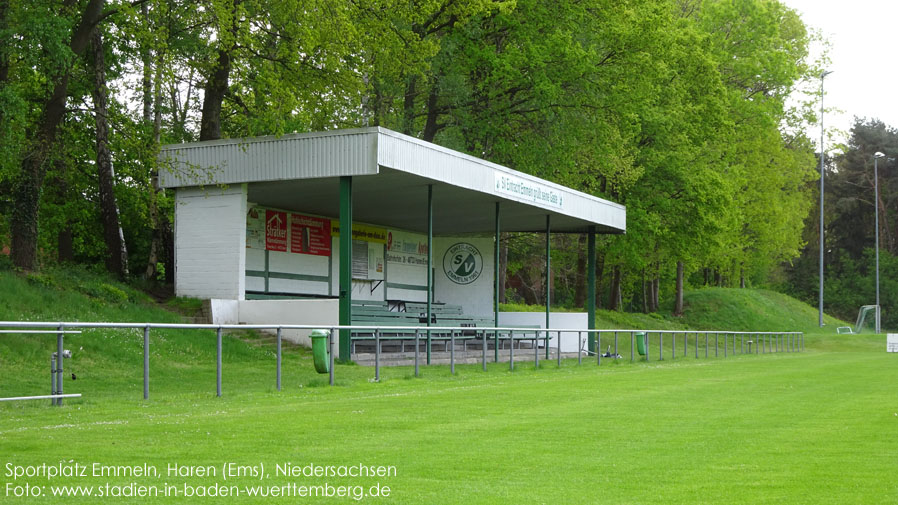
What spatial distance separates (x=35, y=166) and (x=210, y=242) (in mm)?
4153

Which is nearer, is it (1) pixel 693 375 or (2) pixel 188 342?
(2) pixel 188 342

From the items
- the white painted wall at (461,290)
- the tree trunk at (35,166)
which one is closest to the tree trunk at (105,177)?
the tree trunk at (35,166)

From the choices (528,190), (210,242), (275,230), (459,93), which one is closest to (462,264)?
(459,93)

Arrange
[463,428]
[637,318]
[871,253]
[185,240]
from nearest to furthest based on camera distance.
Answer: [463,428]
[185,240]
[637,318]
[871,253]

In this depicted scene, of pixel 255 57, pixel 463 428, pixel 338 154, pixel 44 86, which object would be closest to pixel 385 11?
pixel 255 57

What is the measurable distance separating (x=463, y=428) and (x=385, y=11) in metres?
18.3

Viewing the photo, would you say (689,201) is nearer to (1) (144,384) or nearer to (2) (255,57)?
(2) (255,57)

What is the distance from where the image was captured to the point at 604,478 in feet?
21.5

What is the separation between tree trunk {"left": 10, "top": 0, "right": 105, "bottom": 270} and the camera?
22.0 m

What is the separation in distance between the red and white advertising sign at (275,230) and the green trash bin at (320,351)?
10.9 m

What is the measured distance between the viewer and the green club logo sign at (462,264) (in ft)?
113

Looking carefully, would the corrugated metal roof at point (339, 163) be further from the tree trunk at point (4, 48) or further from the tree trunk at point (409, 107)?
the tree trunk at point (409, 107)

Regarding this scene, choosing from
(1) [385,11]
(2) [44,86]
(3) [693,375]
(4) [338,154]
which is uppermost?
(1) [385,11]

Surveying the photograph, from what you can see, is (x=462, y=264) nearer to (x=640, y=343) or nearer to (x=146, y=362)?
(x=640, y=343)
